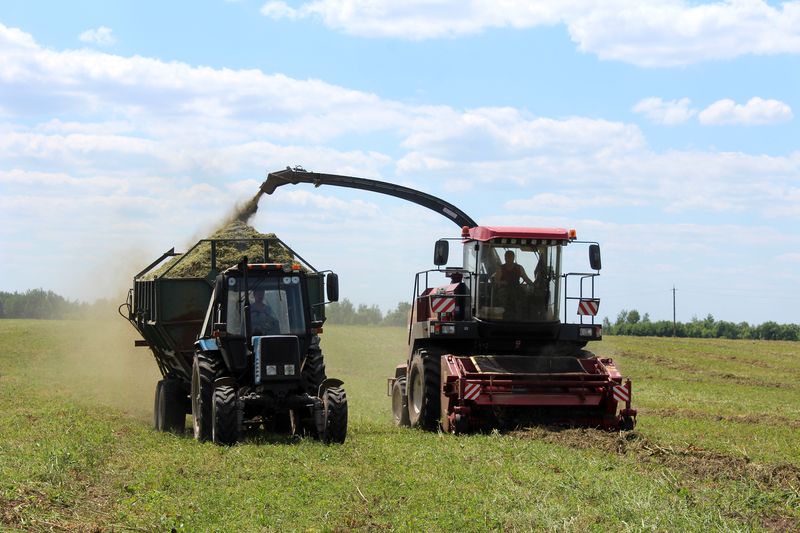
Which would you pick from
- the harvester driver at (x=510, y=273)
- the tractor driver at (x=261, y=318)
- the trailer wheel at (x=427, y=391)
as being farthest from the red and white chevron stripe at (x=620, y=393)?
the tractor driver at (x=261, y=318)

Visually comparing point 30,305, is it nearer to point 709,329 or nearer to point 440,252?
point 709,329

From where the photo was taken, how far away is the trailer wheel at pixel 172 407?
1758 centimetres

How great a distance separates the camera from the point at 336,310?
265ft

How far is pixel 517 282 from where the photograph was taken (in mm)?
16969

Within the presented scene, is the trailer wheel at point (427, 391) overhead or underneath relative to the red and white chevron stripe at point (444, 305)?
underneath

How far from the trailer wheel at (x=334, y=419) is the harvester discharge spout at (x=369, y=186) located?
873 cm

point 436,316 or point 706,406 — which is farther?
point 706,406

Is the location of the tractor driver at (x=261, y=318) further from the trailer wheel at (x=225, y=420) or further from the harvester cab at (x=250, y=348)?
the trailer wheel at (x=225, y=420)

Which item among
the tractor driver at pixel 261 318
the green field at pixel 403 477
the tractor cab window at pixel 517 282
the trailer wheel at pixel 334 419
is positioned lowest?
the green field at pixel 403 477

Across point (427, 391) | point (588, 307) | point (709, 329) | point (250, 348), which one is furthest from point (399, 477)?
point (709, 329)

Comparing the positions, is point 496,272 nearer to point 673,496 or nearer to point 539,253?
point 539,253

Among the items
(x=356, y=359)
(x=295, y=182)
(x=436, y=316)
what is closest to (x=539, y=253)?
(x=436, y=316)

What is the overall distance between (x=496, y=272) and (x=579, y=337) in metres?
1.81

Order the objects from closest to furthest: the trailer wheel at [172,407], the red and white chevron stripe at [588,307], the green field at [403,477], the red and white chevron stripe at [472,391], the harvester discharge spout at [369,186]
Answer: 1. the green field at [403,477]
2. the red and white chevron stripe at [472,391]
3. the red and white chevron stripe at [588,307]
4. the trailer wheel at [172,407]
5. the harvester discharge spout at [369,186]
